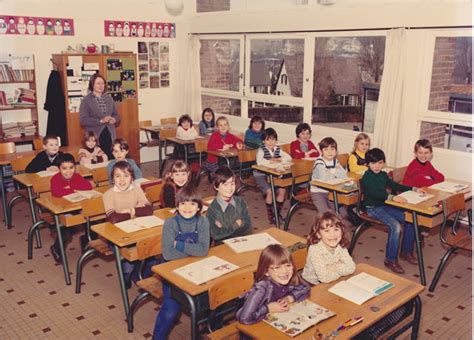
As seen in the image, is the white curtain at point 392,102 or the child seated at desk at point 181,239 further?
the white curtain at point 392,102

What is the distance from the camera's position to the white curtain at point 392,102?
6.89 meters

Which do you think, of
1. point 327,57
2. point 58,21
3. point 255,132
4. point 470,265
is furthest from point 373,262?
point 58,21

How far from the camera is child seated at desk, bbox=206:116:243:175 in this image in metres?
7.46

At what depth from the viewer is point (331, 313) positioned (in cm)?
273

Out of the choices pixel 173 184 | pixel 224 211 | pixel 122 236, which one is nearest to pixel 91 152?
pixel 173 184

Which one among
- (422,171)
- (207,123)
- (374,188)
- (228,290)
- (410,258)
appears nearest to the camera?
(228,290)

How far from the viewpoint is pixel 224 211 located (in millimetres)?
4113

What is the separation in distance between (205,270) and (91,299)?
181 cm

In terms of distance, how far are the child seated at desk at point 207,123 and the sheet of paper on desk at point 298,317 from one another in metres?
6.33

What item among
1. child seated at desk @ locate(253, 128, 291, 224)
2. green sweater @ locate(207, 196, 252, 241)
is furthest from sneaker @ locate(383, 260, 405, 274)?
green sweater @ locate(207, 196, 252, 241)

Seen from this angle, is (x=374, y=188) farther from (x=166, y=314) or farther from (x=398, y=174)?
(x=166, y=314)

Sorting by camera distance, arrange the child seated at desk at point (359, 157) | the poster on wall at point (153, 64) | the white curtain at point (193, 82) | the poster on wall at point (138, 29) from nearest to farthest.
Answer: the child seated at desk at point (359, 157) < the poster on wall at point (138, 29) < the poster on wall at point (153, 64) < the white curtain at point (193, 82)

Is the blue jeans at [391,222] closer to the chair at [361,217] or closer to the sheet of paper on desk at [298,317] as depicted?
the chair at [361,217]

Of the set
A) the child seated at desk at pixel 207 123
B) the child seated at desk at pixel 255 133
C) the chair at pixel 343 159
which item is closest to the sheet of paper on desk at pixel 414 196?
the chair at pixel 343 159
